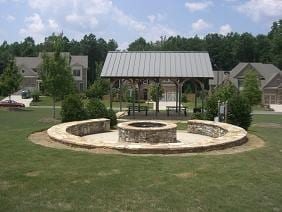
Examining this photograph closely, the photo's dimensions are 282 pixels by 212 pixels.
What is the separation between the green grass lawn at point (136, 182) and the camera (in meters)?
6.96

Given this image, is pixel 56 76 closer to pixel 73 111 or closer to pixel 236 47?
pixel 73 111

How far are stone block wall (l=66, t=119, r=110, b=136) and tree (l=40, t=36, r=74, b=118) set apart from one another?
14288 millimetres

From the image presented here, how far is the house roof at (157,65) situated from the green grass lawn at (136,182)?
19.3 metres

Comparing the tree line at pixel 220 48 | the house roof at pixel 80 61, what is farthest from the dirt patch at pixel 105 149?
the tree line at pixel 220 48

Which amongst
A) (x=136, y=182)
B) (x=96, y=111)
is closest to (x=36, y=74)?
(x=96, y=111)

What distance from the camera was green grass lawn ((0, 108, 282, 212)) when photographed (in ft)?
22.8

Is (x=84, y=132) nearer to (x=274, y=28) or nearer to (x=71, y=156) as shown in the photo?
(x=71, y=156)

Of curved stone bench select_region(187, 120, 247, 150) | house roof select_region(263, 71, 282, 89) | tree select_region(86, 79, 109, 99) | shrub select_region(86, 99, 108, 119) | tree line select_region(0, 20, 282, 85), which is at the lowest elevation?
curved stone bench select_region(187, 120, 247, 150)

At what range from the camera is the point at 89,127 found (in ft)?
60.0

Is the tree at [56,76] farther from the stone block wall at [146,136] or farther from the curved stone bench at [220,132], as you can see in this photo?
the stone block wall at [146,136]

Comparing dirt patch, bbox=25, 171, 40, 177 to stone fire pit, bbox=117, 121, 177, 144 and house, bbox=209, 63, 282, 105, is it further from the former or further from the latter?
house, bbox=209, 63, 282, 105

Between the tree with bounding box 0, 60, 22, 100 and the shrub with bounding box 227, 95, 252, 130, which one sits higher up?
the tree with bounding box 0, 60, 22, 100

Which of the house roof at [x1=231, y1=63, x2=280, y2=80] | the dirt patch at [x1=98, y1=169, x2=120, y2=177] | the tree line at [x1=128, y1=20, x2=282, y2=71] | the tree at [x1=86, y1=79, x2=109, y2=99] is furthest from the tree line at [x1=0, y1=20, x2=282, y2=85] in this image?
the dirt patch at [x1=98, y1=169, x2=120, y2=177]

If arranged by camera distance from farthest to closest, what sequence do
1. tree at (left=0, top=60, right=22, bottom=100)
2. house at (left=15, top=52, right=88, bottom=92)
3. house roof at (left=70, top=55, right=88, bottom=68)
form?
house roof at (left=70, top=55, right=88, bottom=68) → house at (left=15, top=52, right=88, bottom=92) → tree at (left=0, top=60, right=22, bottom=100)
